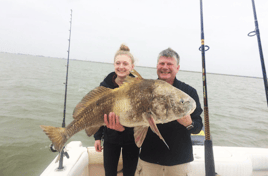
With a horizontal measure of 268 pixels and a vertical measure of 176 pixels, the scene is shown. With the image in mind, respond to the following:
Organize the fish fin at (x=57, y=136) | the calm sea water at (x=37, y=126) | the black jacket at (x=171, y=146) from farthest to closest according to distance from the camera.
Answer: the calm sea water at (x=37, y=126) → the black jacket at (x=171, y=146) → the fish fin at (x=57, y=136)

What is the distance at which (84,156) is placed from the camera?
339 centimetres

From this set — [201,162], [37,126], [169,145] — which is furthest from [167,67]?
[37,126]

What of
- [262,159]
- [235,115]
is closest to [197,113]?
[262,159]

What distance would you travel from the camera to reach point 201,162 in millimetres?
3404

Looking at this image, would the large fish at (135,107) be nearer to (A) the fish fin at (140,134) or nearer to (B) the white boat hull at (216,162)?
(A) the fish fin at (140,134)

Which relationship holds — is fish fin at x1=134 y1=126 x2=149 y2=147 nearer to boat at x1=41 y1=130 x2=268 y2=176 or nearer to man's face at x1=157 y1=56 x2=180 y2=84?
man's face at x1=157 y1=56 x2=180 y2=84

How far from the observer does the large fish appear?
186 centimetres

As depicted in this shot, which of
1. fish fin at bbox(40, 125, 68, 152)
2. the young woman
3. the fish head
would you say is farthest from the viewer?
the young woman

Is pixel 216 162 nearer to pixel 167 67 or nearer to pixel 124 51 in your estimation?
pixel 167 67

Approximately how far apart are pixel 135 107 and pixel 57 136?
1147 mm

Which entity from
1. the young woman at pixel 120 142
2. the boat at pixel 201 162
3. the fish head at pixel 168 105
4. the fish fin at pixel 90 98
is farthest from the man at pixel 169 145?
the boat at pixel 201 162

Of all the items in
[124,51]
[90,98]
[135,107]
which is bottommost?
[135,107]

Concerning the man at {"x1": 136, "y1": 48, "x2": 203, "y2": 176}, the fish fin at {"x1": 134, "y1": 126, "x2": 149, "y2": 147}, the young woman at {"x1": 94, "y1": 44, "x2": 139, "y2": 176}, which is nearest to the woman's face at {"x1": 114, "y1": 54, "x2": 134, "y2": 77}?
the young woman at {"x1": 94, "y1": 44, "x2": 139, "y2": 176}

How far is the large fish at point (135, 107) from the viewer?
186 centimetres
